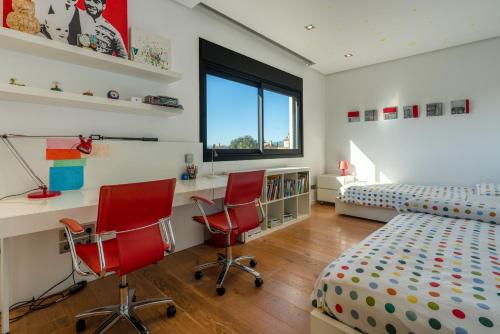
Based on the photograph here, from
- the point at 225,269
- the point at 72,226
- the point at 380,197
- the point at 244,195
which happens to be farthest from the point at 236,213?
the point at 380,197

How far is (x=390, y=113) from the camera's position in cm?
438

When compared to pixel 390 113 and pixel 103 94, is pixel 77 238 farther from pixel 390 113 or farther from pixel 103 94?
pixel 390 113

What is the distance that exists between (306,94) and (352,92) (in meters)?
0.98

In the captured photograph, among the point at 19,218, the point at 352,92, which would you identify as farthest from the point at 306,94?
the point at 19,218

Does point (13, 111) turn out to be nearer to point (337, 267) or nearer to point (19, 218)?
point (19, 218)

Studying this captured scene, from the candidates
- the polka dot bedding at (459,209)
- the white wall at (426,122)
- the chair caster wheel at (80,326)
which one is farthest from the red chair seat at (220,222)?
the white wall at (426,122)

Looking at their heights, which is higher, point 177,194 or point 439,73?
point 439,73

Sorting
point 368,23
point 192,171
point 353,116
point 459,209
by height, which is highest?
point 368,23

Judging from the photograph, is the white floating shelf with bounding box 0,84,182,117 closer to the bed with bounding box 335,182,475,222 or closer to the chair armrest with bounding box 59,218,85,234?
the chair armrest with bounding box 59,218,85,234

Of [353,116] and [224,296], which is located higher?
[353,116]

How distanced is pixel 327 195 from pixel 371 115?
1.74 meters

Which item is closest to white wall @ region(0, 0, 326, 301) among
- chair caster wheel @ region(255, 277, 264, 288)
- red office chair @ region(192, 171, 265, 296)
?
red office chair @ region(192, 171, 265, 296)

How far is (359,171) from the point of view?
4.77 metres

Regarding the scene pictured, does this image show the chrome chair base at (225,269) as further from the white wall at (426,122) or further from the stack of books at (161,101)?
the white wall at (426,122)
